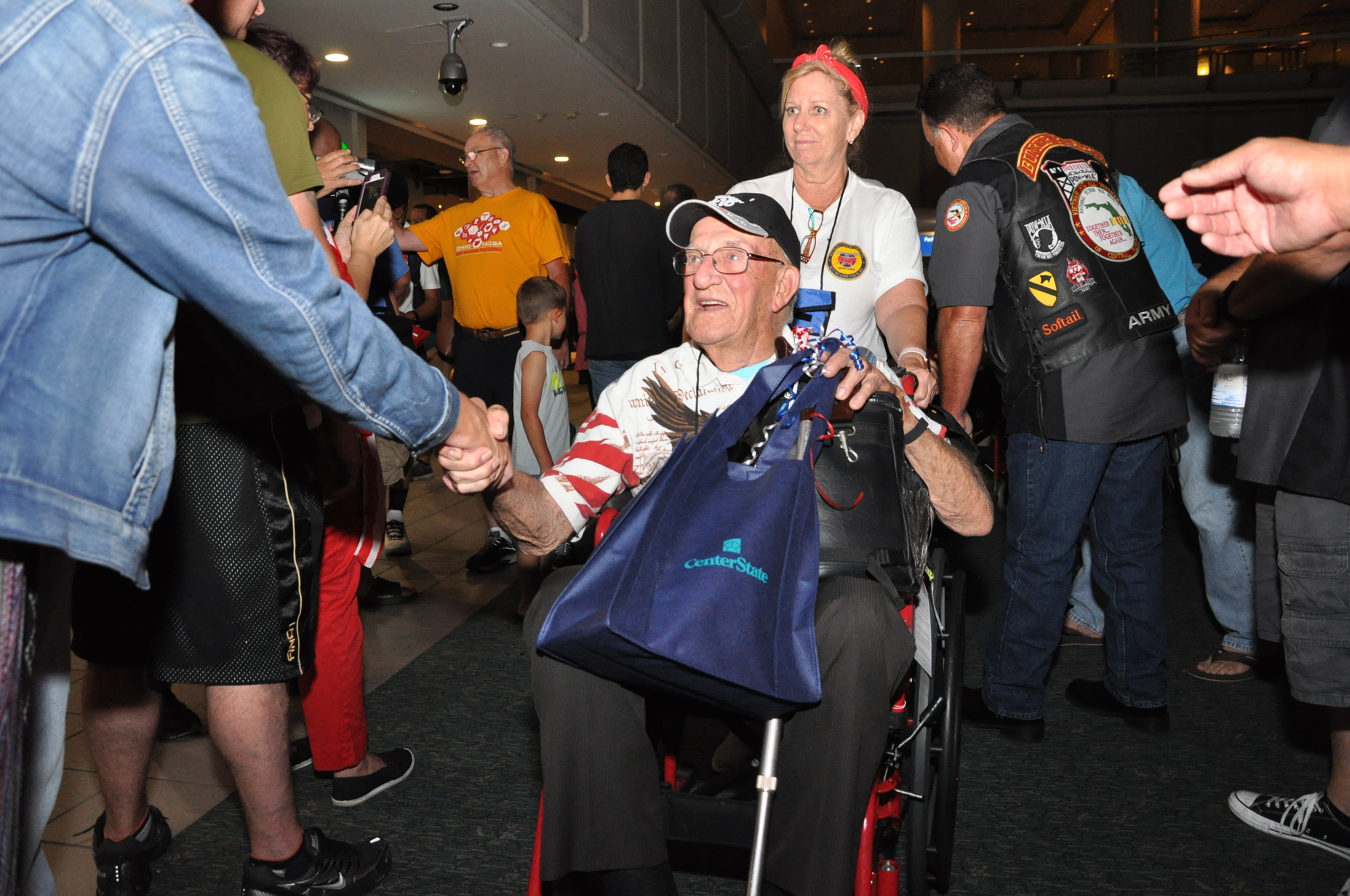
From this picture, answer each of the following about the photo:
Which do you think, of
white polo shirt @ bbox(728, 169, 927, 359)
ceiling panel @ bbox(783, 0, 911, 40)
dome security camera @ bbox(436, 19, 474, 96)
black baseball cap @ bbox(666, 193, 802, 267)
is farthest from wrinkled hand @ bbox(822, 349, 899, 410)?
ceiling panel @ bbox(783, 0, 911, 40)

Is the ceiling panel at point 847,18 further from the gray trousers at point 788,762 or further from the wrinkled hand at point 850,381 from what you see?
the gray trousers at point 788,762

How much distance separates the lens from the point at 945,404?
102 inches

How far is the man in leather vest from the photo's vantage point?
246 centimetres

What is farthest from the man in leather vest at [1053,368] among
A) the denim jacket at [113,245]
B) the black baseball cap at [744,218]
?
the denim jacket at [113,245]

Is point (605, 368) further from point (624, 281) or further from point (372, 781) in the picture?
point (372, 781)

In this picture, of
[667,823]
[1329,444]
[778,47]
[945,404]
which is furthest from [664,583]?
[778,47]

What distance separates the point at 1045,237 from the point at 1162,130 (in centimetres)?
1264

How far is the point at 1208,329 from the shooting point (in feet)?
6.59

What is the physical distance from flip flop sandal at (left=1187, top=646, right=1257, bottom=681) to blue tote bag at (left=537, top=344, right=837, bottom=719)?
2343 millimetres

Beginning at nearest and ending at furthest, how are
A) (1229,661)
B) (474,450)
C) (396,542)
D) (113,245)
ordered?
(113,245) < (474,450) < (1229,661) < (396,542)

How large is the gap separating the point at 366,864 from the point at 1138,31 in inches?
624

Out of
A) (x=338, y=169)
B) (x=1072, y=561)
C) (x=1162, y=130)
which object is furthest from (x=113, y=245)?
(x=1162, y=130)

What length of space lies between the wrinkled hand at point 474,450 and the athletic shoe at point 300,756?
142 cm

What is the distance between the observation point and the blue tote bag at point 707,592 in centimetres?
124
